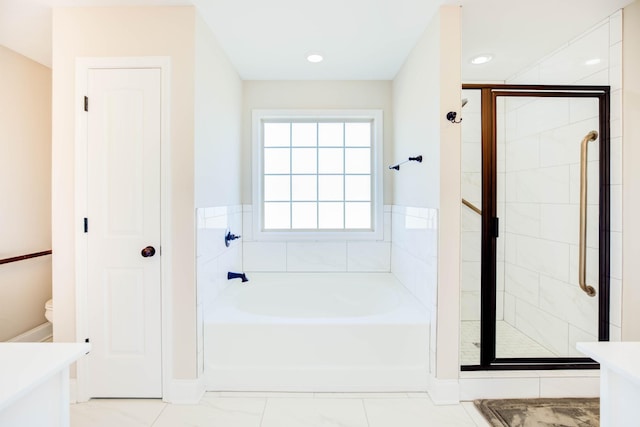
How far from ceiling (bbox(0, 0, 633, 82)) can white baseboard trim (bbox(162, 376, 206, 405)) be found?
7.09ft

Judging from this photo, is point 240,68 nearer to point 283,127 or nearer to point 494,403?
point 283,127

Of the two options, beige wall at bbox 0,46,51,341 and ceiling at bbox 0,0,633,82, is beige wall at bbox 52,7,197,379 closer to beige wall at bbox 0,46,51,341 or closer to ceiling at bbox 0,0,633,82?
ceiling at bbox 0,0,633,82

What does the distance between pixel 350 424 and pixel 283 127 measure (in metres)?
2.43

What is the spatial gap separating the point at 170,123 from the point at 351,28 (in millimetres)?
1268

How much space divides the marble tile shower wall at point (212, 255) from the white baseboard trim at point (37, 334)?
1586 millimetres

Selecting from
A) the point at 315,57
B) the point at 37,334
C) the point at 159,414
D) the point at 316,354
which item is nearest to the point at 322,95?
the point at 315,57

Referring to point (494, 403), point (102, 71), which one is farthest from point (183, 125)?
point (494, 403)

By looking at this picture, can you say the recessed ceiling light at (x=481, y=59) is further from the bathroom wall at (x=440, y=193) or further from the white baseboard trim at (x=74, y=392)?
the white baseboard trim at (x=74, y=392)

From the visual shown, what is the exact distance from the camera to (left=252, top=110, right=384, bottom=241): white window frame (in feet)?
9.89

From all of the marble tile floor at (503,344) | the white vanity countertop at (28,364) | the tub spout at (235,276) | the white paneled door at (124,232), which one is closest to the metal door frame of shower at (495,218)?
the marble tile floor at (503,344)

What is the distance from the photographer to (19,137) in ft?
8.40

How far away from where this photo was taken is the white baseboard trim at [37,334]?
257 centimetres

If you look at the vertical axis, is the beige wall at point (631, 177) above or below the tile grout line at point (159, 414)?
above

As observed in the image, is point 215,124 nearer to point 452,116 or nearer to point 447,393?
point 452,116
